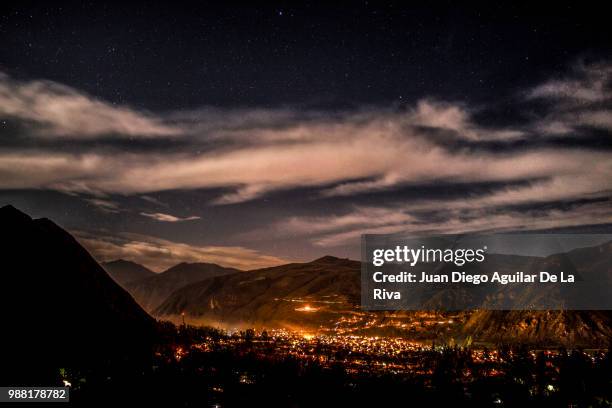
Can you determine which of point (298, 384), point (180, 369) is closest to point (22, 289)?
point (180, 369)

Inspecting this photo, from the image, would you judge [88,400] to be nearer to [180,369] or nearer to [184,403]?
[184,403]

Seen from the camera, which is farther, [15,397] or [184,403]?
[184,403]

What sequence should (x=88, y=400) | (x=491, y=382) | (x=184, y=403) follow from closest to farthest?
(x=88, y=400)
(x=184, y=403)
(x=491, y=382)

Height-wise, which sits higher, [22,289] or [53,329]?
[22,289]

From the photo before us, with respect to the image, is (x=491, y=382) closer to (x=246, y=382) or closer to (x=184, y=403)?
(x=246, y=382)

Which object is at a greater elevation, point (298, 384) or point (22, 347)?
point (22, 347)

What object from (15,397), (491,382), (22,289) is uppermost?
(22,289)

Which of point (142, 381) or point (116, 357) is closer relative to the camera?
point (142, 381)

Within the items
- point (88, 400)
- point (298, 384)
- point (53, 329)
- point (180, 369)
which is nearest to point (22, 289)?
point (53, 329)

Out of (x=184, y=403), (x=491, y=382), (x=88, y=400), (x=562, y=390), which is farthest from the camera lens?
(x=491, y=382)
